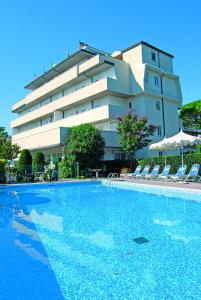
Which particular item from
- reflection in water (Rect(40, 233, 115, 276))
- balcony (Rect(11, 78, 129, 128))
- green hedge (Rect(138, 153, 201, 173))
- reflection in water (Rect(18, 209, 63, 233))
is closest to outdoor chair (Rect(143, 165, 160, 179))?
green hedge (Rect(138, 153, 201, 173))

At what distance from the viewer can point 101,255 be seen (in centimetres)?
568

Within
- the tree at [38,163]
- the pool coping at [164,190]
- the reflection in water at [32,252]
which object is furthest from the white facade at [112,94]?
the reflection in water at [32,252]

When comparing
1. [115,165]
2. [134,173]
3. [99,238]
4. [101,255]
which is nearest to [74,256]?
[101,255]

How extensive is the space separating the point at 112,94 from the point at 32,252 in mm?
26666

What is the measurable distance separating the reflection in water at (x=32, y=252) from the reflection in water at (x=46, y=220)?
1.44m

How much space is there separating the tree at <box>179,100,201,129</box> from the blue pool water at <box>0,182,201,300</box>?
70.5 ft

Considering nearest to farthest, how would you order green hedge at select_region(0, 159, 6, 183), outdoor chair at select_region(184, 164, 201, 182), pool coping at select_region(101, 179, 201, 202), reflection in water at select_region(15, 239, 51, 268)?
reflection in water at select_region(15, 239, 51, 268) → pool coping at select_region(101, 179, 201, 202) → outdoor chair at select_region(184, 164, 201, 182) → green hedge at select_region(0, 159, 6, 183)

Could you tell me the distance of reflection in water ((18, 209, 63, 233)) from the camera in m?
8.13

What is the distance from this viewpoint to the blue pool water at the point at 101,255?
13.5 feet

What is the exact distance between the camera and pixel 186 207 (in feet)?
35.3

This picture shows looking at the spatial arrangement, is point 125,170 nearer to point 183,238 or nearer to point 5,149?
point 5,149

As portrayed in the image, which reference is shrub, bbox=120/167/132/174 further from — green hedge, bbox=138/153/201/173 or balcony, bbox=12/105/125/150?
balcony, bbox=12/105/125/150

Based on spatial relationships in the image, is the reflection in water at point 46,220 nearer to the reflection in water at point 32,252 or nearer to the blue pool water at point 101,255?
the blue pool water at point 101,255

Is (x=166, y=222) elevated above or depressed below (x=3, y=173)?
below
